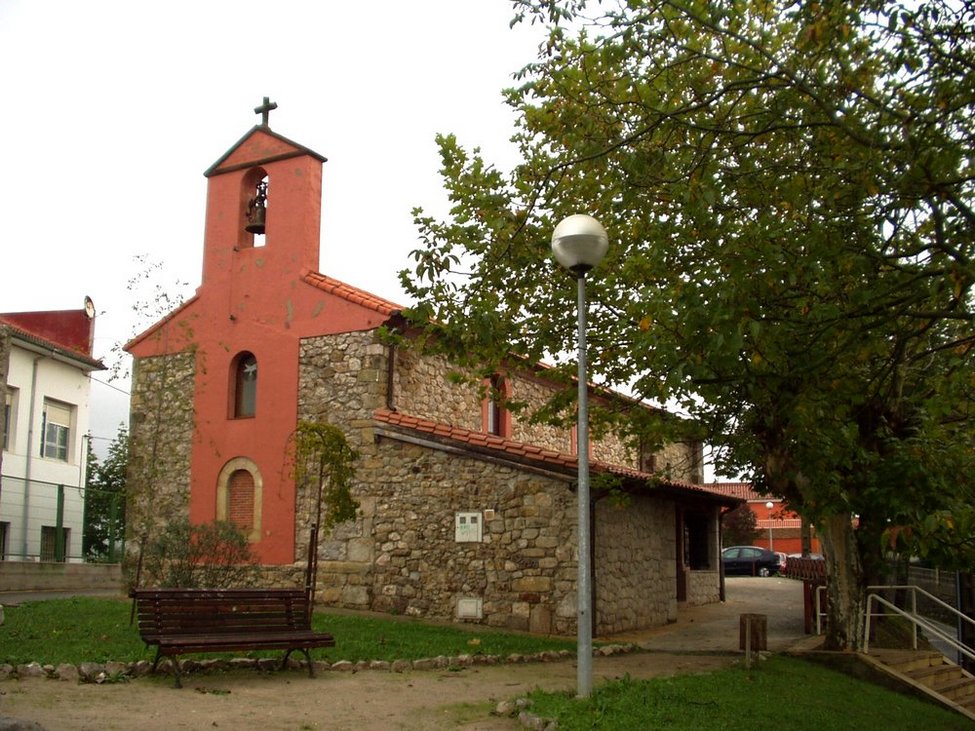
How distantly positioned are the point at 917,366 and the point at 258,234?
12744mm

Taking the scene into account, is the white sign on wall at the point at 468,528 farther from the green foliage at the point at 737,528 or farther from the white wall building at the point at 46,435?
the green foliage at the point at 737,528

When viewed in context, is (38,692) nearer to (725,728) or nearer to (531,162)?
(725,728)

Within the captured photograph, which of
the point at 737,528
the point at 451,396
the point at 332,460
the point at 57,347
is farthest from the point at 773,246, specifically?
the point at 737,528

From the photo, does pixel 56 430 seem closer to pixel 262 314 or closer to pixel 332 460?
pixel 262 314

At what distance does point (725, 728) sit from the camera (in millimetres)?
7805

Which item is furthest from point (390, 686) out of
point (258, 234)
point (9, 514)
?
point (9, 514)

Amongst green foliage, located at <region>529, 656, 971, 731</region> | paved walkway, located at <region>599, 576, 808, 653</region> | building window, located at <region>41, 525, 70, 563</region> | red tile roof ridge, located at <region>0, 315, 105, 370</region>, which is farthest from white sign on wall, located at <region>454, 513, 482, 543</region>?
red tile roof ridge, located at <region>0, 315, 105, 370</region>

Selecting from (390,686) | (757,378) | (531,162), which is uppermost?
(531,162)

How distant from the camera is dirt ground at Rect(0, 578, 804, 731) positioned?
7.68 m

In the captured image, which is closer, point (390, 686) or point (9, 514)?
point (390, 686)

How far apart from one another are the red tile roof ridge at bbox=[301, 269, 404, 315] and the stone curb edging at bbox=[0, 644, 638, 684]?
24.0 ft

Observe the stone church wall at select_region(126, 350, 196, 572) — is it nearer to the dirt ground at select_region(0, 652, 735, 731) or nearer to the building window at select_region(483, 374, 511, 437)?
the building window at select_region(483, 374, 511, 437)

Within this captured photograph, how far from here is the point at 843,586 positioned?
13.4 metres

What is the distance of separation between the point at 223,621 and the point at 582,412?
4454 millimetres
